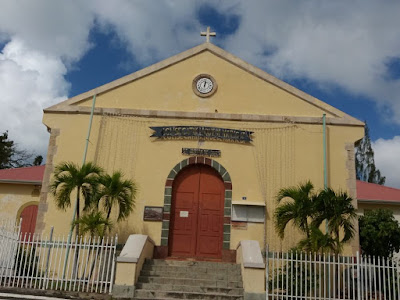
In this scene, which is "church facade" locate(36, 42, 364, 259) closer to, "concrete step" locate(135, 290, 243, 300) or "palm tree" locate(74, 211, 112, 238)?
"palm tree" locate(74, 211, 112, 238)

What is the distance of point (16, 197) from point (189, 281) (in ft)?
31.2

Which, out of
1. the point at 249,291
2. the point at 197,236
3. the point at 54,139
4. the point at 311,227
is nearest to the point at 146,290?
the point at 249,291

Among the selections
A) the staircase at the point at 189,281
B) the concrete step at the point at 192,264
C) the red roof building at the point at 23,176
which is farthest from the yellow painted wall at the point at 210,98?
the staircase at the point at 189,281

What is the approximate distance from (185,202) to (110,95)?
14.4ft

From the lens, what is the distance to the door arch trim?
12.3 m

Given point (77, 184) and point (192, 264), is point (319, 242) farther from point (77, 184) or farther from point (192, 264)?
point (77, 184)

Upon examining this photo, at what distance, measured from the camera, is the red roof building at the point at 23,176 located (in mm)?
16188

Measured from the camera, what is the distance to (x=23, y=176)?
17.0 meters

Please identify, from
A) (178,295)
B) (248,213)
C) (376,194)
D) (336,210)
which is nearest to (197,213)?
(248,213)

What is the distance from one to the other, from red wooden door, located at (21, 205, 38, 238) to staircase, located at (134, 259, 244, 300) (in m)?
7.15

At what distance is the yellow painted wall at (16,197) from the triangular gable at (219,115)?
4.58 m

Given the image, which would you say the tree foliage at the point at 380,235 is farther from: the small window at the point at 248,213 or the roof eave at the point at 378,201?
the roof eave at the point at 378,201

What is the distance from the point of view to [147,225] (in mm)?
12492

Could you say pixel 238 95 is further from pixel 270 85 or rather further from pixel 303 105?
pixel 303 105
